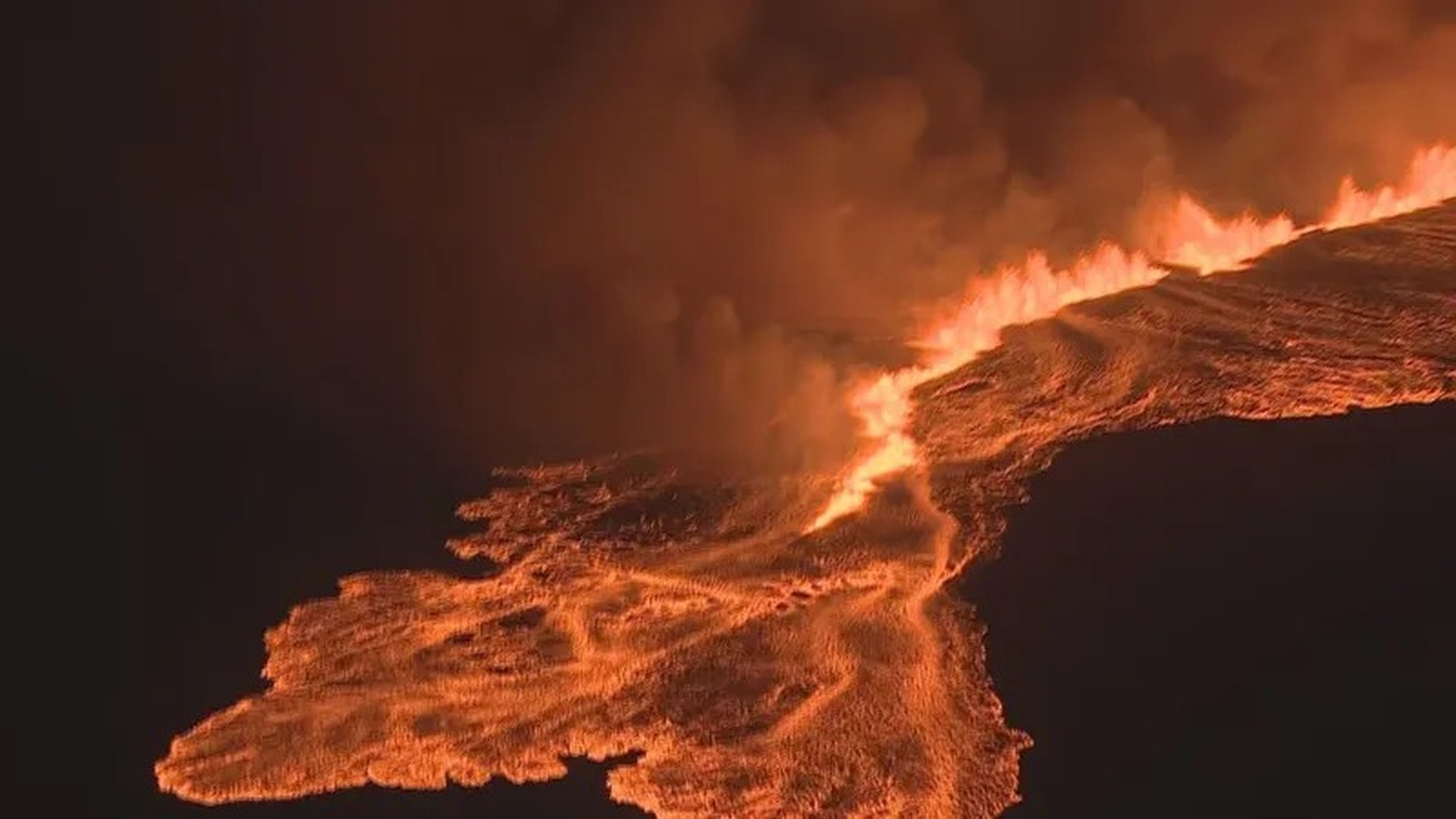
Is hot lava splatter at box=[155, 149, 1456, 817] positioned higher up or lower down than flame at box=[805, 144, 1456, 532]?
lower down

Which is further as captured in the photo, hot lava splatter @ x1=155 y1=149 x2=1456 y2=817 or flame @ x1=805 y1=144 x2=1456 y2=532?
flame @ x1=805 y1=144 x2=1456 y2=532

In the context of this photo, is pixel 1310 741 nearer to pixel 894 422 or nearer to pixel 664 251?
pixel 894 422

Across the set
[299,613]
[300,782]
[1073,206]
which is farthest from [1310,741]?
[1073,206]

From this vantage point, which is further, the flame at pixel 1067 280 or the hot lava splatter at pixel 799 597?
the flame at pixel 1067 280

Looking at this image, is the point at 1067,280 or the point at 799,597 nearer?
the point at 799,597

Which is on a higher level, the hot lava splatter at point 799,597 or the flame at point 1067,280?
the flame at point 1067,280
